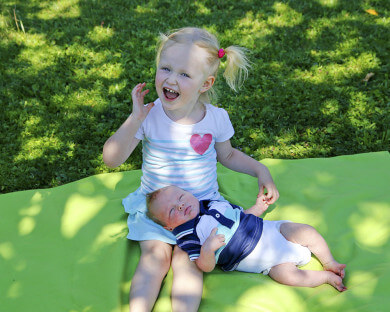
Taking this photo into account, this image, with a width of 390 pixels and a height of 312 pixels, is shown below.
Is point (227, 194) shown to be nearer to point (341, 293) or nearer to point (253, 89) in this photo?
point (341, 293)

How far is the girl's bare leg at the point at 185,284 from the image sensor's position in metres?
2.21

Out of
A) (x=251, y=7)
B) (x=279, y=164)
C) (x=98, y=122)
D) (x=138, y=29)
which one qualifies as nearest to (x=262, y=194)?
(x=279, y=164)

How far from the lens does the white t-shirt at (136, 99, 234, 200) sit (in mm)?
2615

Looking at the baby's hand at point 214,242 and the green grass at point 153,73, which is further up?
the baby's hand at point 214,242

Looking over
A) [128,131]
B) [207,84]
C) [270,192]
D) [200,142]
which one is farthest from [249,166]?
[128,131]

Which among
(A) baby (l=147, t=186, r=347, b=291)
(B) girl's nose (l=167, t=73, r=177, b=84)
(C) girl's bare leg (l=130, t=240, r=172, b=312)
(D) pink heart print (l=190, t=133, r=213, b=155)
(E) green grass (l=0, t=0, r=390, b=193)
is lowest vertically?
(E) green grass (l=0, t=0, r=390, b=193)

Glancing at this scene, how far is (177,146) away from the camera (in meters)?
2.62

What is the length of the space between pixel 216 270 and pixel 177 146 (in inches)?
30.8

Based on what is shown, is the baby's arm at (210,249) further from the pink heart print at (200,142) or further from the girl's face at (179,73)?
the girl's face at (179,73)

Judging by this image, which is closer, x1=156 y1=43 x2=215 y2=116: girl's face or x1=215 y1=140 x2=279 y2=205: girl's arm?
x1=156 y1=43 x2=215 y2=116: girl's face

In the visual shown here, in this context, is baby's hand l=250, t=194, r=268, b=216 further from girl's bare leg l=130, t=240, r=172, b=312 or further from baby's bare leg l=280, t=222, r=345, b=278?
girl's bare leg l=130, t=240, r=172, b=312

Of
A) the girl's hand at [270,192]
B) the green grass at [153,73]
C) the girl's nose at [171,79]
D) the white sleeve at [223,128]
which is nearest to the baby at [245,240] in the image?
the girl's hand at [270,192]

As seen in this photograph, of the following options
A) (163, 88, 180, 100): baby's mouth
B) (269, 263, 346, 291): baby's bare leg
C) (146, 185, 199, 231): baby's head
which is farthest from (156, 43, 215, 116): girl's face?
(269, 263, 346, 291): baby's bare leg

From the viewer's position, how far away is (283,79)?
184 inches
